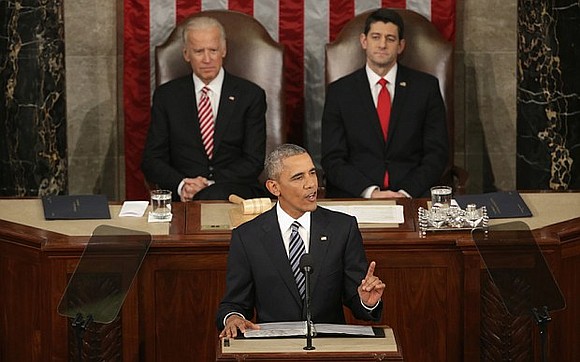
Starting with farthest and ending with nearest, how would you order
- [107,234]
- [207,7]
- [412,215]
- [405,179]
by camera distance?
[207,7] → [405,179] → [412,215] → [107,234]

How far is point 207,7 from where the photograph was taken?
29.1ft

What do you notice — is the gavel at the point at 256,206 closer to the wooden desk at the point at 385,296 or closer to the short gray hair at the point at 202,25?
the wooden desk at the point at 385,296

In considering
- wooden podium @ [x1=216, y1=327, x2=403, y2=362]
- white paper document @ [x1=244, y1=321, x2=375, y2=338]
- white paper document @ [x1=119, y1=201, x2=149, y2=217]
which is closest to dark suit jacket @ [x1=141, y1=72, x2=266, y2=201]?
white paper document @ [x1=119, y1=201, x2=149, y2=217]

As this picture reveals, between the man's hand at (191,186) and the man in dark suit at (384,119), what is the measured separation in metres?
0.71

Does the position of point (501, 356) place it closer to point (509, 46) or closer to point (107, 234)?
point (107, 234)

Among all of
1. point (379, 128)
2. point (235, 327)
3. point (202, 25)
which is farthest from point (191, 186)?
point (235, 327)

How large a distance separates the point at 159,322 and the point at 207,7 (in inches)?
121

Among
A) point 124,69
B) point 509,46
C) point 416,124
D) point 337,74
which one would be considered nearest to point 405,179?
point 416,124

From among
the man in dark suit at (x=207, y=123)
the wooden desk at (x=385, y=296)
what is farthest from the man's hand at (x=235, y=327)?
the man in dark suit at (x=207, y=123)

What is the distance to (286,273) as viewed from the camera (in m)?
5.55

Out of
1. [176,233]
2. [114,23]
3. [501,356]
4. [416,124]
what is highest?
[114,23]

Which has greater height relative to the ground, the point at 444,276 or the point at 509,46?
the point at 509,46

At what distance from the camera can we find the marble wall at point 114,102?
8539mm

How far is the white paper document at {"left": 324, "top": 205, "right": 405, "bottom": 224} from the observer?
6.67 meters
